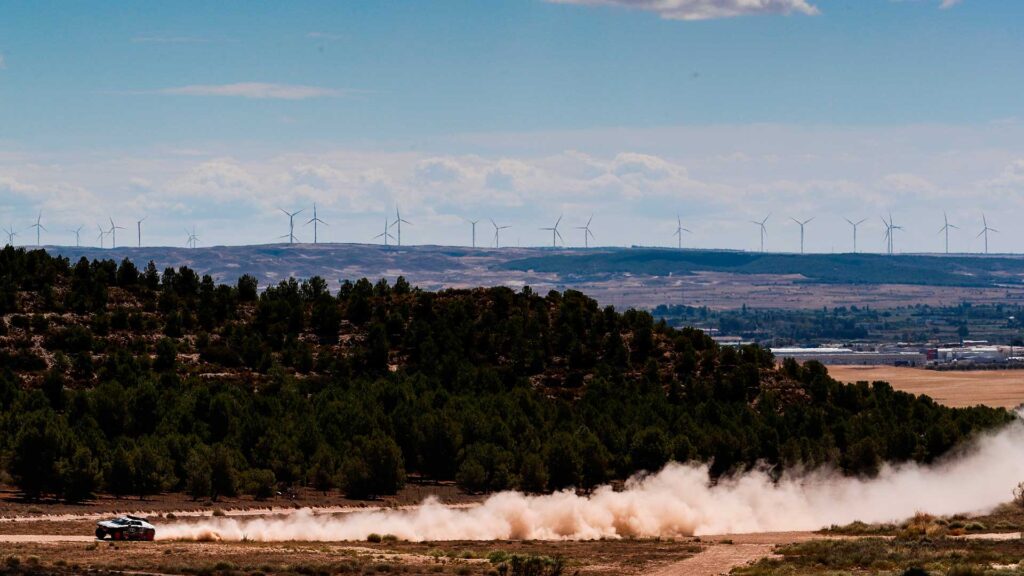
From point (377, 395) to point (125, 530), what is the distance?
6189 centimetres

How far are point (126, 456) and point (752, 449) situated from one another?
51469 millimetres

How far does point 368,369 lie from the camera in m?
168

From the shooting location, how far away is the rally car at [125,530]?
3492 inches

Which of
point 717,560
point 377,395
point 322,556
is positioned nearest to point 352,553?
point 322,556

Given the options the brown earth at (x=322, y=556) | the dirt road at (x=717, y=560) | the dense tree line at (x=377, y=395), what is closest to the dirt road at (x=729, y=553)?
the dirt road at (x=717, y=560)

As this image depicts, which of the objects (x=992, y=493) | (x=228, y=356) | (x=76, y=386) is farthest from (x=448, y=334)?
(x=992, y=493)

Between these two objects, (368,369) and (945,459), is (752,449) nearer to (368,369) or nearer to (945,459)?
(945,459)

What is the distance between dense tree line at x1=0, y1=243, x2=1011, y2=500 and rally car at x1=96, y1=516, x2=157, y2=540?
25867mm

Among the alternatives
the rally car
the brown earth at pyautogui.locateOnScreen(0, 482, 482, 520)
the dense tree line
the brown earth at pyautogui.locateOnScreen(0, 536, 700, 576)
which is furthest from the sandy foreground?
the dense tree line

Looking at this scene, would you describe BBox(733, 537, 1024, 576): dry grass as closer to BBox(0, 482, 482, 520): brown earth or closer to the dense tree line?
BBox(0, 482, 482, 520): brown earth

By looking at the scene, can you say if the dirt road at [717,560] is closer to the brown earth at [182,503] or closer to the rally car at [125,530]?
the rally car at [125,530]

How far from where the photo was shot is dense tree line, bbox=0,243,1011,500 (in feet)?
410

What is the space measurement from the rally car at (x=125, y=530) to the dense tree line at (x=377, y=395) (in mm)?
25867

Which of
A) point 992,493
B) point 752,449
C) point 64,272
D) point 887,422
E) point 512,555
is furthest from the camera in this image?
point 64,272
